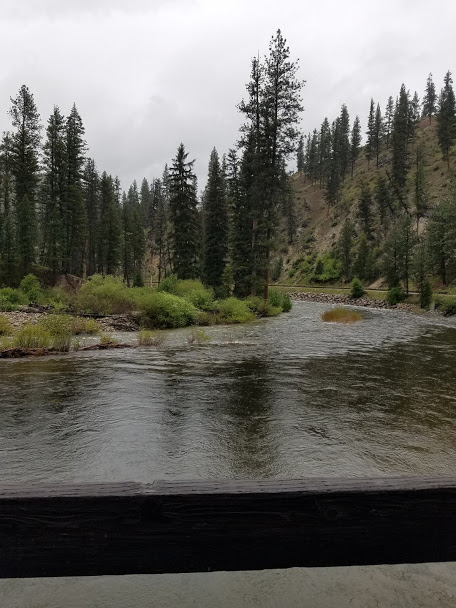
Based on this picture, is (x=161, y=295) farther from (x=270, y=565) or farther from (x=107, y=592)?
(x=270, y=565)

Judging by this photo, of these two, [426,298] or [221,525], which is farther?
[426,298]

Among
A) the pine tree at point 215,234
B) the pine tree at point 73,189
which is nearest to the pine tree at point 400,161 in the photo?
the pine tree at point 215,234

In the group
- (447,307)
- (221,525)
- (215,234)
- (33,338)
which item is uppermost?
(215,234)

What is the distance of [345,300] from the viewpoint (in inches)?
2250

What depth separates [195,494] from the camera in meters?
1.87

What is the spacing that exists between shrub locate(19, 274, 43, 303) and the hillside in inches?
2011

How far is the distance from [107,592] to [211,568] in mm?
2113

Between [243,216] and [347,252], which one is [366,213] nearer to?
[347,252]

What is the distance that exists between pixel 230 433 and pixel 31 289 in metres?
31.6

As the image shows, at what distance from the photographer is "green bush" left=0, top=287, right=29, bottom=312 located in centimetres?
2704

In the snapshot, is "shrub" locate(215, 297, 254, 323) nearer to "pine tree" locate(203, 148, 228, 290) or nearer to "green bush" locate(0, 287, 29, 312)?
"green bush" locate(0, 287, 29, 312)

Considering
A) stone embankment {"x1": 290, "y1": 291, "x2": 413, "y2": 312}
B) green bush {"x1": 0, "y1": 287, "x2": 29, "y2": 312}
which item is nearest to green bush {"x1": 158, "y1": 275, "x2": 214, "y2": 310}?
→ green bush {"x1": 0, "y1": 287, "x2": 29, "y2": 312}

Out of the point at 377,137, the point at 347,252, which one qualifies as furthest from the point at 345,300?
the point at 377,137

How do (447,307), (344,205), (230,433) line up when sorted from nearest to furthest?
1. (230,433)
2. (447,307)
3. (344,205)
